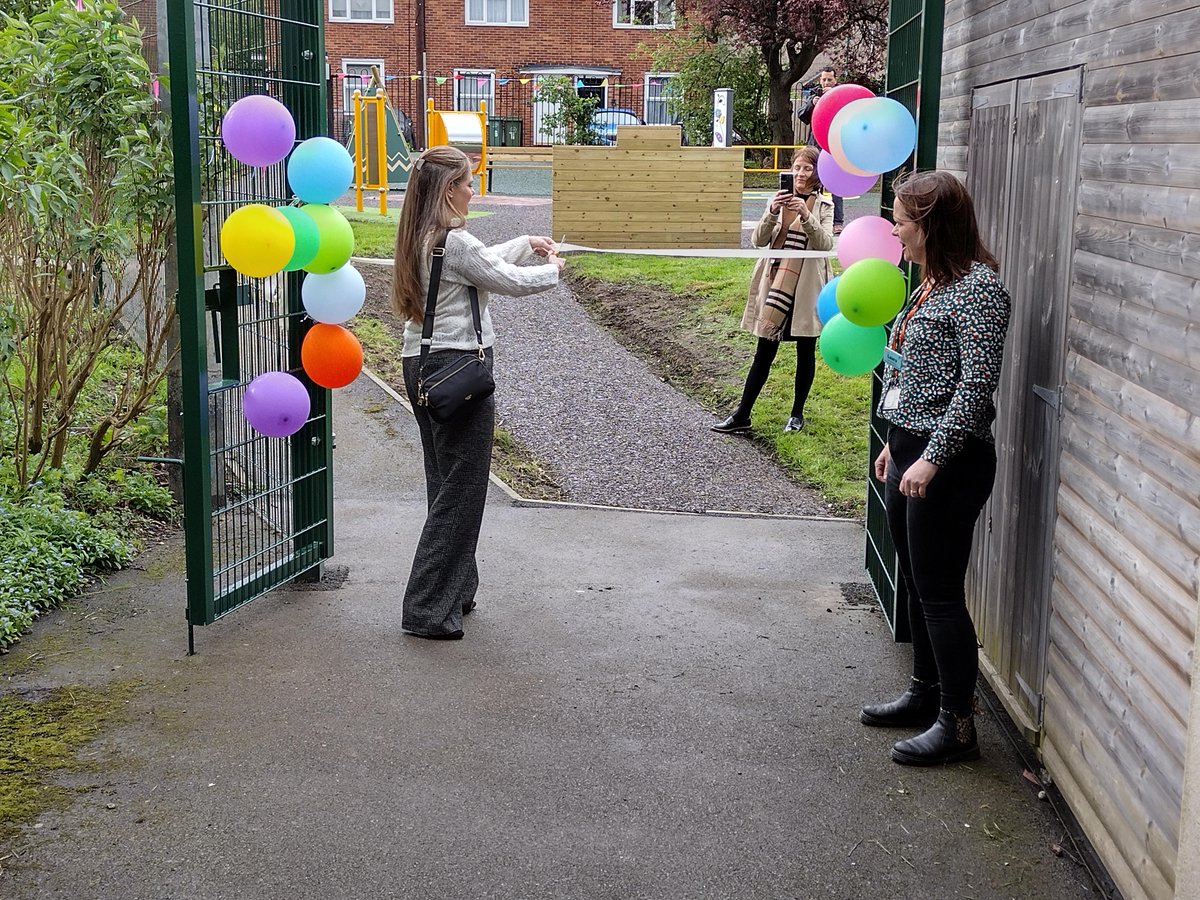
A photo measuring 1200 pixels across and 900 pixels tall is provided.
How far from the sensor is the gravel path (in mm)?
8328

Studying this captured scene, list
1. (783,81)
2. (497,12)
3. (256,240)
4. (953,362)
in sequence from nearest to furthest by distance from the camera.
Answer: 1. (953,362)
2. (256,240)
3. (783,81)
4. (497,12)

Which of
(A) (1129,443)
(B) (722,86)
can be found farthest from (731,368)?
(B) (722,86)

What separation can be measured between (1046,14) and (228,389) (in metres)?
3.33

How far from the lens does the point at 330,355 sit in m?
5.47

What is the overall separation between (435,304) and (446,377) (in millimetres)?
288

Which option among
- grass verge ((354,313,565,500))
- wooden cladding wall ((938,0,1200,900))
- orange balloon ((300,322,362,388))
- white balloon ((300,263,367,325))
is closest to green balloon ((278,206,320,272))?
white balloon ((300,263,367,325))

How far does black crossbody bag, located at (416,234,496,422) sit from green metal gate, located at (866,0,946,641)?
5.63 feet

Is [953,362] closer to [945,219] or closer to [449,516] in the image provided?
[945,219]

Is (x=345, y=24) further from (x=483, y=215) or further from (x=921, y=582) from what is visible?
(x=921, y=582)

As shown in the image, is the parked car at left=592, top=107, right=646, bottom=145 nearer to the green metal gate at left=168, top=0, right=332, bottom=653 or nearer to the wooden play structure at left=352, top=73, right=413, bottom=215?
the wooden play structure at left=352, top=73, right=413, bottom=215

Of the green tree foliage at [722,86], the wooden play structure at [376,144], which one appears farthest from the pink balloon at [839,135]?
the green tree foliage at [722,86]

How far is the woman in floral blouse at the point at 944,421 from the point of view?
3922mm

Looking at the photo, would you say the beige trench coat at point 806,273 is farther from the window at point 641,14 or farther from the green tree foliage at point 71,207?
the window at point 641,14

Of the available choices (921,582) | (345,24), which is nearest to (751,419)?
(921,582)
